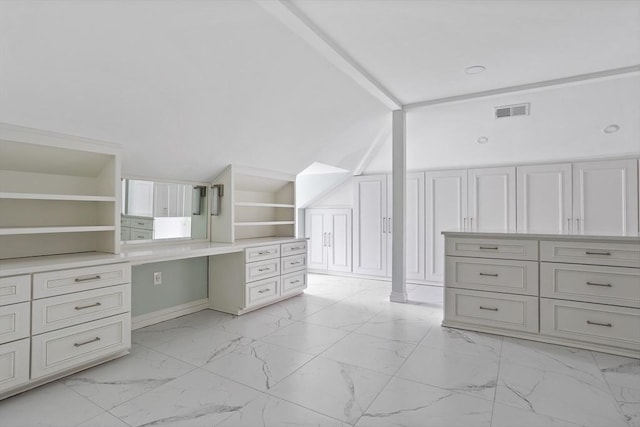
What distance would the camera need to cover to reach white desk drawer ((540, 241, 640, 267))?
2.54 m

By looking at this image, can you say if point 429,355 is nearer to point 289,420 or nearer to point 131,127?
point 289,420

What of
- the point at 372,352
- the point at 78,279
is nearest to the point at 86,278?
the point at 78,279

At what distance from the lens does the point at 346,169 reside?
17.2 ft

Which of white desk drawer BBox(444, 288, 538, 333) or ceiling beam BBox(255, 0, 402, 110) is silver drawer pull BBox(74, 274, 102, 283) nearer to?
ceiling beam BBox(255, 0, 402, 110)

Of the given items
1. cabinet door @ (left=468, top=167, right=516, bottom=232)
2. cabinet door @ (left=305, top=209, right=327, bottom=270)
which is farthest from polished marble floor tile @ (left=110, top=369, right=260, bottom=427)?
cabinet door @ (left=468, top=167, right=516, bottom=232)

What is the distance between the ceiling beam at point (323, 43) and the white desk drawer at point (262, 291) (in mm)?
2302

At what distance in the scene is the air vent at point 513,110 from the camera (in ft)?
12.6

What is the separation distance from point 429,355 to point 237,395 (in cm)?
140

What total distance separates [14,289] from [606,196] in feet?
18.1

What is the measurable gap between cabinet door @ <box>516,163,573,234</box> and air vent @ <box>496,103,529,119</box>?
2.83ft

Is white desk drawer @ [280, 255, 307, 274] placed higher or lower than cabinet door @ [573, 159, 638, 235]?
lower

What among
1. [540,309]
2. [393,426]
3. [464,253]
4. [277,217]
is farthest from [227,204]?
[540,309]

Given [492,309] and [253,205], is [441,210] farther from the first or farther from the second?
[253,205]

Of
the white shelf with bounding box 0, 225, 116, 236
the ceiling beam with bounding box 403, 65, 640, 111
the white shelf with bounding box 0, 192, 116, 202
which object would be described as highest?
the ceiling beam with bounding box 403, 65, 640, 111
